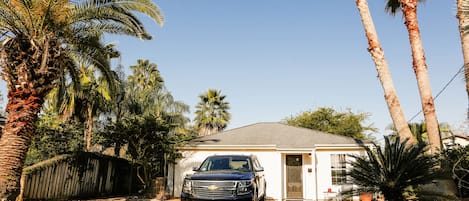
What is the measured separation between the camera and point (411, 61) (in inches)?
363

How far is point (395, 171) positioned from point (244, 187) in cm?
333

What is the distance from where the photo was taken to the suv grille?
717 centimetres

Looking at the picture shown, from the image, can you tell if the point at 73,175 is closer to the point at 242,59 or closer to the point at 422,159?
the point at 242,59

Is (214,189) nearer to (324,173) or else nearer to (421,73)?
(421,73)

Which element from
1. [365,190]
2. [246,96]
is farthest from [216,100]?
[365,190]

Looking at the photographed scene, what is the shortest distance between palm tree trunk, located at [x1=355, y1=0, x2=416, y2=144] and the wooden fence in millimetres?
12200

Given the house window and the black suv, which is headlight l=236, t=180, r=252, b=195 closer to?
the black suv

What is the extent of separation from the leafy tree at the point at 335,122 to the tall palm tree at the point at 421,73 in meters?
25.2

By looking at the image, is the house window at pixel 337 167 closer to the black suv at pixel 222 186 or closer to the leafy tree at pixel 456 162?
the leafy tree at pixel 456 162

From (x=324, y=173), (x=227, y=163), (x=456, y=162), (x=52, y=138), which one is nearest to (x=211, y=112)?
(x=52, y=138)

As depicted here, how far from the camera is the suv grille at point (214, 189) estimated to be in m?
7.17

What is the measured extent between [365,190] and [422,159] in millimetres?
1322

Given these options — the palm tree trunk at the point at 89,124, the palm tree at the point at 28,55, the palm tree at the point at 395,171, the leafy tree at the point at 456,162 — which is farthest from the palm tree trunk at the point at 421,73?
the palm tree trunk at the point at 89,124

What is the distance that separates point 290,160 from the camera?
50.5ft
